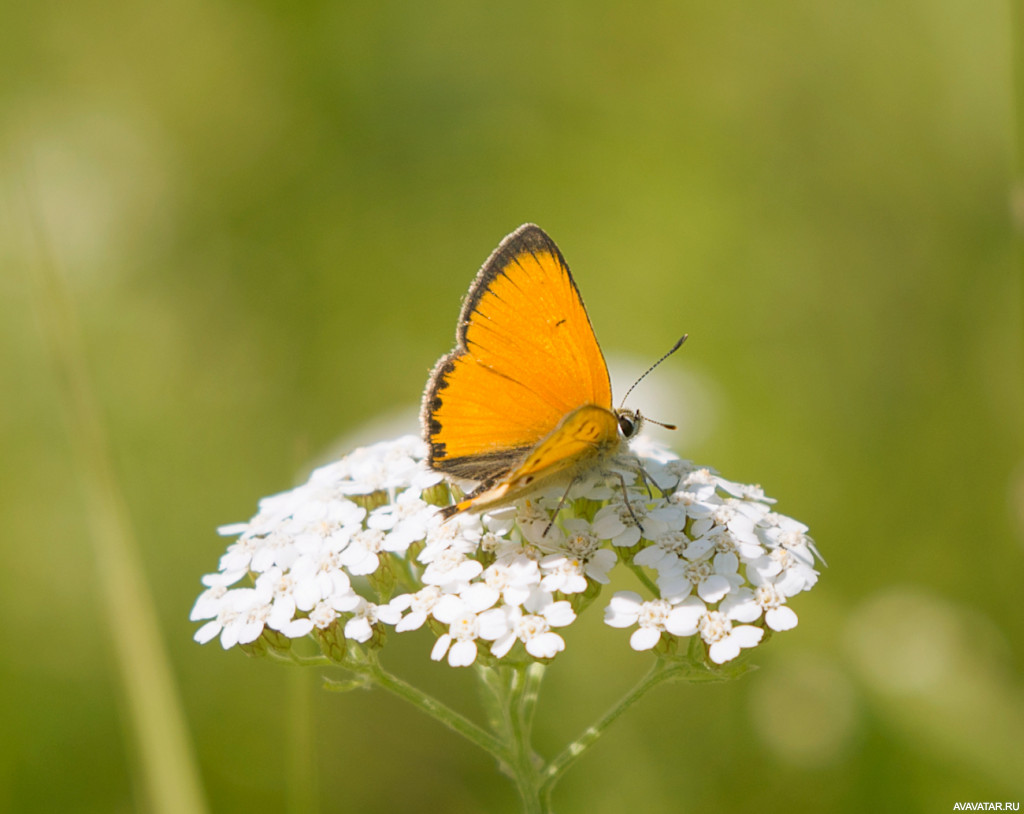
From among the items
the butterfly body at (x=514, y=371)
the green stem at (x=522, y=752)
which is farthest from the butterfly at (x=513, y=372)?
the green stem at (x=522, y=752)

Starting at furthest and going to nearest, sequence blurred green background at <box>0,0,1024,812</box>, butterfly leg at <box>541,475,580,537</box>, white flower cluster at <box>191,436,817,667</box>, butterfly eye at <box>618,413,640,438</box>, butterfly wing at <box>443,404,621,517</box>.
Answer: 1. blurred green background at <box>0,0,1024,812</box>
2. butterfly eye at <box>618,413,640,438</box>
3. butterfly leg at <box>541,475,580,537</box>
4. white flower cluster at <box>191,436,817,667</box>
5. butterfly wing at <box>443,404,621,517</box>

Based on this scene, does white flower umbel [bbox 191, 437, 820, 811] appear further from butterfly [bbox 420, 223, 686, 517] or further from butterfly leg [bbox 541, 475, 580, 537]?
butterfly [bbox 420, 223, 686, 517]

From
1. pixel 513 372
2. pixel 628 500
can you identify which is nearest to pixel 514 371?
pixel 513 372

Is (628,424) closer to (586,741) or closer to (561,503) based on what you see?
(561,503)

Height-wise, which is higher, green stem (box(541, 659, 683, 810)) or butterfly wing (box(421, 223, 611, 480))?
butterfly wing (box(421, 223, 611, 480))

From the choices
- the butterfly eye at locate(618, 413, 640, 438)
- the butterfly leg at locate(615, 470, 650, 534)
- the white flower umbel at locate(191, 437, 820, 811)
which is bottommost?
the white flower umbel at locate(191, 437, 820, 811)

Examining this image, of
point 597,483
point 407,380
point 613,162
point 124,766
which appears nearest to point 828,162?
point 613,162

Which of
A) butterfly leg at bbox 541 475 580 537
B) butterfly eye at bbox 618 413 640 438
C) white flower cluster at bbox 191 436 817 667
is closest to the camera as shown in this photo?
Answer: white flower cluster at bbox 191 436 817 667

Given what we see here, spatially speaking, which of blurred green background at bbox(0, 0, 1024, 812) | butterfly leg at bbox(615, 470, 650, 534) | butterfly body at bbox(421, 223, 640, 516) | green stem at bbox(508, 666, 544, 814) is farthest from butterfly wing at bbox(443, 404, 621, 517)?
blurred green background at bbox(0, 0, 1024, 812)

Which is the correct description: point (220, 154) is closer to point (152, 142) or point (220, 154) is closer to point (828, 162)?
point (152, 142)
